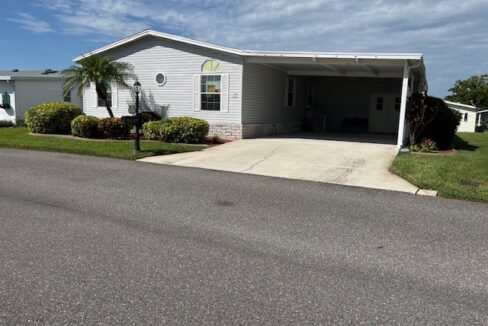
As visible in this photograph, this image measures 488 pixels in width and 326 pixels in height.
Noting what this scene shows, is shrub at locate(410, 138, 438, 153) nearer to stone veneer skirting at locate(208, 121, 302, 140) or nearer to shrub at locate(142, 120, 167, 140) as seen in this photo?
stone veneer skirting at locate(208, 121, 302, 140)

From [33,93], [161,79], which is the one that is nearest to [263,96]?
[161,79]

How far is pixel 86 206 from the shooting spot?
6211 mm

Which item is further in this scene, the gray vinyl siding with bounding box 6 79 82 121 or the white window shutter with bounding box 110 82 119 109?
the gray vinyl siding with bounding box 6 79 82 121

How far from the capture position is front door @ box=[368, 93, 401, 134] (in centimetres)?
2166

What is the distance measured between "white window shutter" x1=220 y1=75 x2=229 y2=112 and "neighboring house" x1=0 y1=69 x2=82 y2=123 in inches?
463

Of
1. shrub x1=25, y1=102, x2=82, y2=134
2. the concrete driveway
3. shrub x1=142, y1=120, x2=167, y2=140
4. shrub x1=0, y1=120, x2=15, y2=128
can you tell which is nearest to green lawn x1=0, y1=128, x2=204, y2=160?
shrub x1=142, y1=120, x2=167, y2=140

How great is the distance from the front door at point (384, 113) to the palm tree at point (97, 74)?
12428mm

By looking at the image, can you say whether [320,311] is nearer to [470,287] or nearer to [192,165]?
[470,287]

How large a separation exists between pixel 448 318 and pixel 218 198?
4.25m

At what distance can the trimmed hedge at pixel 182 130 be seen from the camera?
14328 millimetres

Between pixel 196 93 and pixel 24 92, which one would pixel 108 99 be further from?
pixel 24 92

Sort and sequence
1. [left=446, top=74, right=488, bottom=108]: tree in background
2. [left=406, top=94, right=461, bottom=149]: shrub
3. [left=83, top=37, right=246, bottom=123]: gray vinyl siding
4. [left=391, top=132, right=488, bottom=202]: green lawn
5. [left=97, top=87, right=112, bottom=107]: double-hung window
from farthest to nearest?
[left=446, top=74, right=488, bottom=108]: tree in background
[left=97, top=87, right=112, bottom=107]: double-hung window
[left=83, top=37, right=246, bottom=123]: gray vinyl siding
[left=406, top=94, right=461, bottom=149]: shrub
[left=391, top=132, right=488, bottom=202]: green lawn

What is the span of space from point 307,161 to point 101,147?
243 inches

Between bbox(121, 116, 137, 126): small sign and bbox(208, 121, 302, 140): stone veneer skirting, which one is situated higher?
bbox(121, 116, 137, 126): small sign
